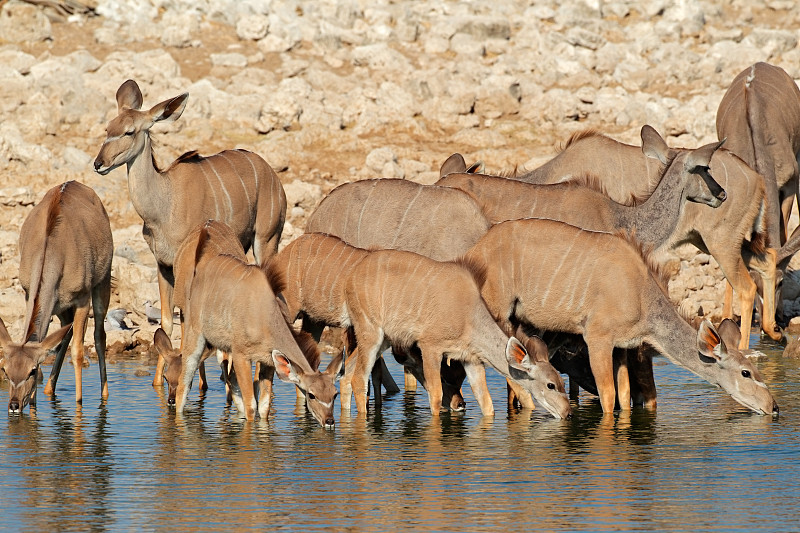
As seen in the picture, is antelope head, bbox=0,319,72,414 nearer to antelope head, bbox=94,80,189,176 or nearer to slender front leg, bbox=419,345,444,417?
antelope head, bbox=94,80,189,176

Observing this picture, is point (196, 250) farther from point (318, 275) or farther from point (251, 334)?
point (251, 334)

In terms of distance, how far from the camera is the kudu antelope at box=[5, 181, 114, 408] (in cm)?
1016

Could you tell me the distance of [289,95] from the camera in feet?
56.1

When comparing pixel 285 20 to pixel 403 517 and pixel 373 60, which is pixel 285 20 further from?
pixel 403 517

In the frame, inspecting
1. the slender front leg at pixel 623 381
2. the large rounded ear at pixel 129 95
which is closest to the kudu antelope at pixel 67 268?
the large rounded ear at pixel 129 95

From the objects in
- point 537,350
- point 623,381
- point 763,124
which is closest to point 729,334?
point 623,381

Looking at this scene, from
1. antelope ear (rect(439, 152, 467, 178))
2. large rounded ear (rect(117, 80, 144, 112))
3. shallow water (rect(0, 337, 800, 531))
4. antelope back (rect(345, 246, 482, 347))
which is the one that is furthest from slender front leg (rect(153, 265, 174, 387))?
antelope ear (rect(439, 152, 467, 178))

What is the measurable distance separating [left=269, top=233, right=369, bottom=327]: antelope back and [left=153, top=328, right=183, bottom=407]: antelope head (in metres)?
0.90

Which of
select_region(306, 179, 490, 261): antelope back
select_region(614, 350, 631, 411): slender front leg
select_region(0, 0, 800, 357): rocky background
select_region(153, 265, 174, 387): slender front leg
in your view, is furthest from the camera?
select_region(0, 0, 800, 357): rocky background

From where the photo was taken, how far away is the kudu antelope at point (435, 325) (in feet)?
31.4

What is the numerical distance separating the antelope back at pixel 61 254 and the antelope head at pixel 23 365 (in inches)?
8.9

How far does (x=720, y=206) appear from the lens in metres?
12.1

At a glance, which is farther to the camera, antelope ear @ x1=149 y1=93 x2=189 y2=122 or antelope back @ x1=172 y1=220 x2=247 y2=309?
antelope ear @ x1=149 y1=93 x2=189 y2=122

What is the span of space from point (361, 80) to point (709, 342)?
9093mm
